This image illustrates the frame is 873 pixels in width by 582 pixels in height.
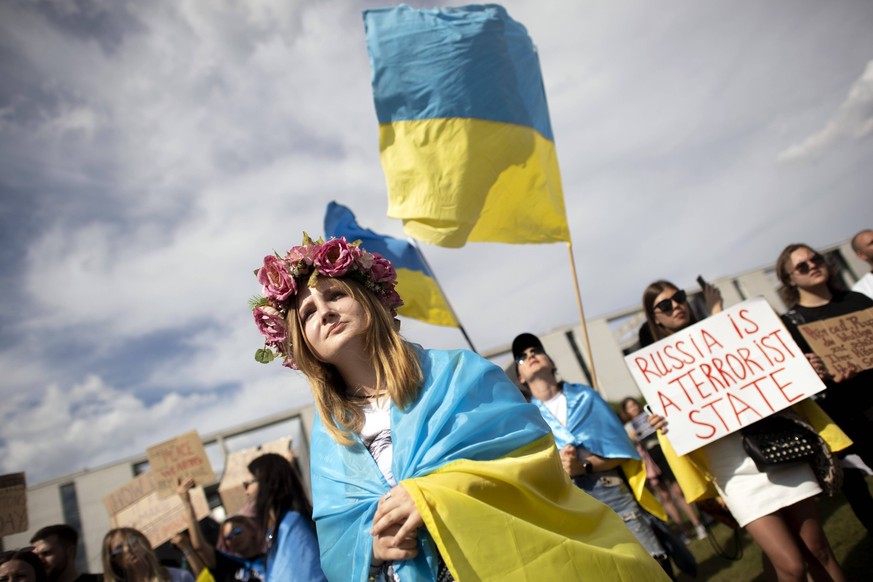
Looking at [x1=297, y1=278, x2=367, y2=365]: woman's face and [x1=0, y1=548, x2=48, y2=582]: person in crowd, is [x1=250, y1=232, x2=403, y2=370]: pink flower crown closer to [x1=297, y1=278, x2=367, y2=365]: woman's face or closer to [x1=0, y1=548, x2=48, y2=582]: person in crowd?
[x1=297, y1=278, x2=367, y2=365]: woman's face

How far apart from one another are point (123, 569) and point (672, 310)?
466cm

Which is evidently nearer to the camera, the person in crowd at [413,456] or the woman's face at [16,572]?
the person in crowd at [413,456]

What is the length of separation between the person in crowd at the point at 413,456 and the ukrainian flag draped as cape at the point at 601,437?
1706mm

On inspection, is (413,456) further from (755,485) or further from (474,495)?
(755,485)

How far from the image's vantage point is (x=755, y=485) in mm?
2859

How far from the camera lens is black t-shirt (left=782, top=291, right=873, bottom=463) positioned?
10.6ft

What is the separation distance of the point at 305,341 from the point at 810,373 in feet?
9.10

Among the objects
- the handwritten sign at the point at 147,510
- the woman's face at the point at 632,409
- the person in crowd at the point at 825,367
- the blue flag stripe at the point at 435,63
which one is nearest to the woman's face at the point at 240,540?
the handwritten sign at the point at 147,510

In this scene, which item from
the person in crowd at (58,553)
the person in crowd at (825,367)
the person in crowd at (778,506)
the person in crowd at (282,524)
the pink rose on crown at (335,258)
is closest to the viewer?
the pink rose on crown at (335,258)

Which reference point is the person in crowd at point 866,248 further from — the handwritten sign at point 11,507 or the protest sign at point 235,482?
the protest sign at point 235,482

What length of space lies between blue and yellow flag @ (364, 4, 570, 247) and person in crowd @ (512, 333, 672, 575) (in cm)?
147

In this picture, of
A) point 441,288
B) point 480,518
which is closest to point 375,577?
point 480,518

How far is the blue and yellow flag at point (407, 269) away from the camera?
21.8 feet

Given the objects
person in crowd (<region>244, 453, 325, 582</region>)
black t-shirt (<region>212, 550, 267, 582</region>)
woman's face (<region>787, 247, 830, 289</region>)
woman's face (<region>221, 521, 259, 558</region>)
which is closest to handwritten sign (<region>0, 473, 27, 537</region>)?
black t-shirt (<region>212, 550, 267, 582</region>)
